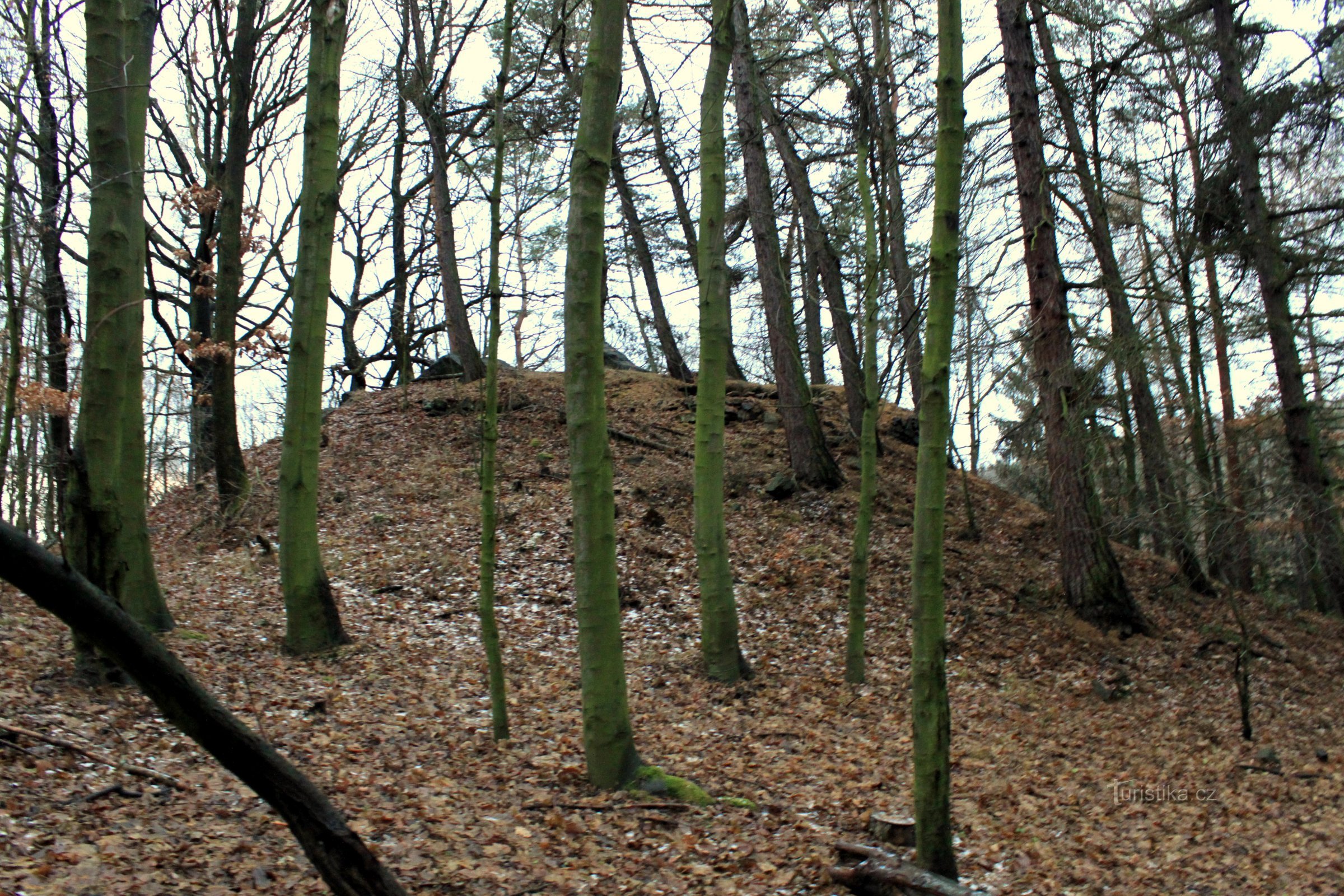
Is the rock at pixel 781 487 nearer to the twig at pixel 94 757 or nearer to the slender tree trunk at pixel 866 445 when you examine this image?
the slender tree trunk at pixel 866 445

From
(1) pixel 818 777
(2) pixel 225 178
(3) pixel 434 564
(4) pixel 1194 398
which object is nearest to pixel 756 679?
(1) pixel 818 777

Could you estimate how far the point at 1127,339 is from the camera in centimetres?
903

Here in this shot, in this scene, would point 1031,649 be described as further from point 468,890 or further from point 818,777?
point 468,890

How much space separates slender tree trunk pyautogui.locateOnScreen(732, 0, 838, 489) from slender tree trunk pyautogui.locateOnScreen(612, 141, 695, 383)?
5.29 m

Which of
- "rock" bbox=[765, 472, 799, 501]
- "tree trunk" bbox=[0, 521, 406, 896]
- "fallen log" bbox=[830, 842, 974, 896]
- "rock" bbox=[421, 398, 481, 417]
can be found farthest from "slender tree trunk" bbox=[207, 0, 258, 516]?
"fallen log" bbox=[830, 842, 974, 896]

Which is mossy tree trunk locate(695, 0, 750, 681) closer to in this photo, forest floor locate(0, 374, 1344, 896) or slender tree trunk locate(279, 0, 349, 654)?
forest floor locate(0, 374, 1344, 896)

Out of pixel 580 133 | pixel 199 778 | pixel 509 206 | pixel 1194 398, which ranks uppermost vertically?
pixel 509 206

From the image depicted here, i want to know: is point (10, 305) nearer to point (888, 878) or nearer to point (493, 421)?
point (493, 421)

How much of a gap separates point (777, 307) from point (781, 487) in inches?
105

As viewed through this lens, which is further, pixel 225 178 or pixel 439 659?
pixel 225 178

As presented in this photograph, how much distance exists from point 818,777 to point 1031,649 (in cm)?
445

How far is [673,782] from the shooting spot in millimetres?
5414

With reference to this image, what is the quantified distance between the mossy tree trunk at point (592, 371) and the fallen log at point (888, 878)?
65.7 inches

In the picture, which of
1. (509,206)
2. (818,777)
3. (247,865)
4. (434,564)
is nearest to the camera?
(247,865)
